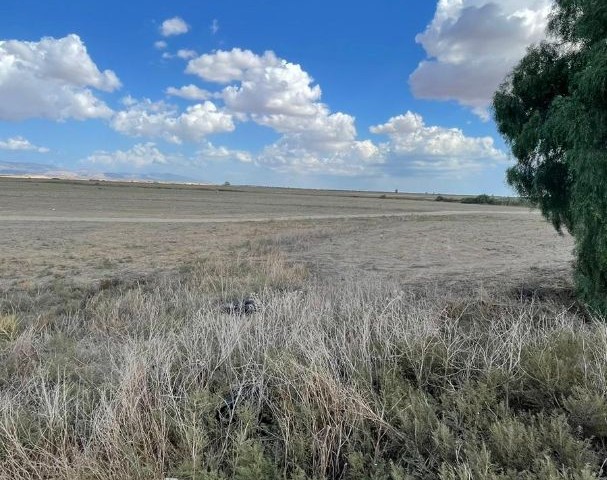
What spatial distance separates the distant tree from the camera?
23.9ft

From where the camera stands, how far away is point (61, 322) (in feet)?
30.9

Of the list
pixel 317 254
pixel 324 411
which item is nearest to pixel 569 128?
pixel 324 411

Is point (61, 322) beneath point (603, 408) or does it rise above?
beneath

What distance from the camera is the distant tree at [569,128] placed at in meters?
7.27

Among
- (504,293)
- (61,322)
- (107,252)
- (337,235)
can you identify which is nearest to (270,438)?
(61,322)

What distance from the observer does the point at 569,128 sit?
7457 millimetres

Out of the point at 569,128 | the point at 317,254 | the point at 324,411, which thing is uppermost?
the point at 569,128

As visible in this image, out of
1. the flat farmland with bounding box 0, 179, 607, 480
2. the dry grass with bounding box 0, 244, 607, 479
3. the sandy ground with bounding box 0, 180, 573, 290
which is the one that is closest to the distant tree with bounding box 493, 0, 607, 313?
the flat farmland with bounding box 0, 179, 607, 480

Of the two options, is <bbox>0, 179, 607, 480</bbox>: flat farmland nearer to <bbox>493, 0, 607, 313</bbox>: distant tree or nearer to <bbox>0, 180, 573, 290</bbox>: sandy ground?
<bbox>493, 0, 607, 313</bbox>: distant tree

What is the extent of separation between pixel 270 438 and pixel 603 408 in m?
2.61

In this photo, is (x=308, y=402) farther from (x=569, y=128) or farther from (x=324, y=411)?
(x=569, y=128)

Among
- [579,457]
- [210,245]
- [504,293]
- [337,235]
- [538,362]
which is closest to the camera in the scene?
[579,457]

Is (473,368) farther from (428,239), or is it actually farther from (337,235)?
(337,235)

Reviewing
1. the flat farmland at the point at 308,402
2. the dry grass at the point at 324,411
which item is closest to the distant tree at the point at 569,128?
the flat farmland at the point at 308,402
